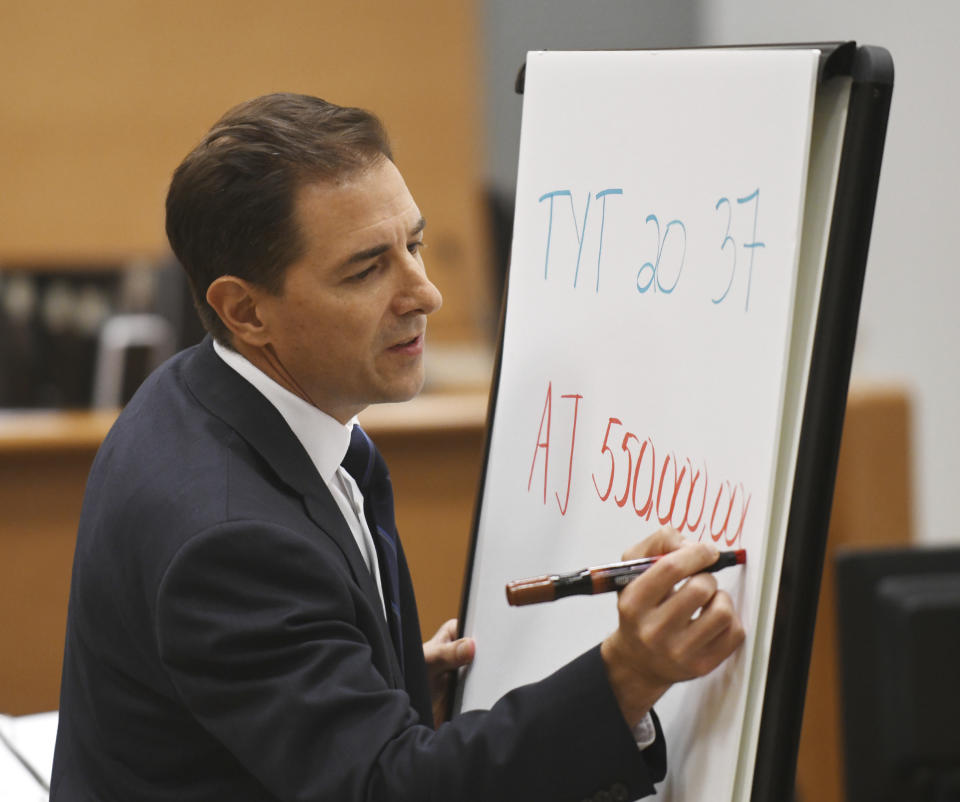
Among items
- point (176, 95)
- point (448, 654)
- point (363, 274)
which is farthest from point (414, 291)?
point (176, 95)

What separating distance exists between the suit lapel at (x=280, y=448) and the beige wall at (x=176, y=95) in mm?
3774

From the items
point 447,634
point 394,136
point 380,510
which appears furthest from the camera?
point 394,136

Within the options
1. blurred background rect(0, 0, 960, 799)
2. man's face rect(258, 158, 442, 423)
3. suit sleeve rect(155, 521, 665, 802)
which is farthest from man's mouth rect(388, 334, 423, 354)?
blurred background rect(0, 0, 960, 799)

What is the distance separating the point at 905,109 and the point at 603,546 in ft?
12.2

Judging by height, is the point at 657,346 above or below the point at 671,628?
above

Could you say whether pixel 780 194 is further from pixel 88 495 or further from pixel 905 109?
pixel 905 109

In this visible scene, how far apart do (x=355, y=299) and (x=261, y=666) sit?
29 cm

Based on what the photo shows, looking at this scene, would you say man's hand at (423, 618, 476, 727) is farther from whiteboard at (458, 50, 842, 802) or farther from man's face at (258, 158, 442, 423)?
man's face at (258, 158, 442, 423)

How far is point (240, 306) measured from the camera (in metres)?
0.97

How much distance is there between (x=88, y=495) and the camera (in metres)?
1.01

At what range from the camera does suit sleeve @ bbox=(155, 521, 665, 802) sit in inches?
31.7

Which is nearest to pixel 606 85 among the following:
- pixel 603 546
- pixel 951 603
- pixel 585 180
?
pixel 585 180

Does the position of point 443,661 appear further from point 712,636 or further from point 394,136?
point 394,136

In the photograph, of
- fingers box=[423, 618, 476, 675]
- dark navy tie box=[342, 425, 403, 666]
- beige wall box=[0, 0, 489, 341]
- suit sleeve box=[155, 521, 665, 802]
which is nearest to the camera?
suit sleeve box=[155, 521, 665, 802]
